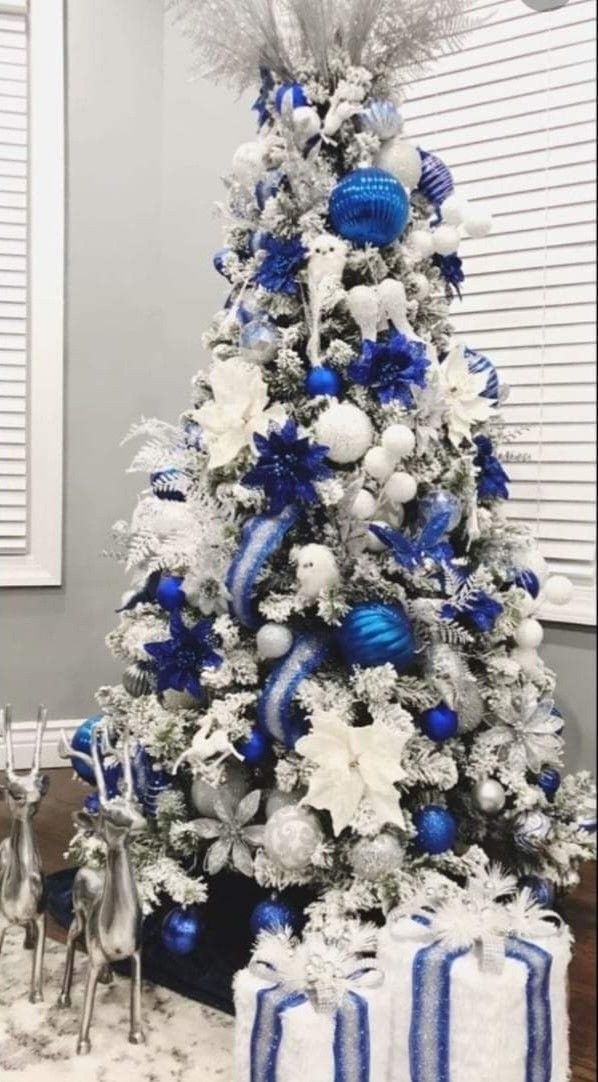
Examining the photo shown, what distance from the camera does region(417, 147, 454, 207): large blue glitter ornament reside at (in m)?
1.39

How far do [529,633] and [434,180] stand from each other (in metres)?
0.64

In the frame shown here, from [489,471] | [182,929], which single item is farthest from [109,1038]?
[489,471]

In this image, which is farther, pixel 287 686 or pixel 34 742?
pixel 34 742

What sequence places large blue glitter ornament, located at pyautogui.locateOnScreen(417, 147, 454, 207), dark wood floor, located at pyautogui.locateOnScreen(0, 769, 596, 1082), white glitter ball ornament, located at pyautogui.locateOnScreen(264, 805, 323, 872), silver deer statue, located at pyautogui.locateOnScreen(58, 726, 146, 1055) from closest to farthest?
1. dark wood floor, located at pyautogui.locateOnScreen(0, 769, 596, 1082)
2. silver deer statue, located at pyautogui.locateOnScreen(58, 726, 146, 1055)
3. white glitter ball ornament, located at pyautogui.locateOnScreen(264, 805, 323, 872)
4. large blue glitter ornament, located at pyautogui.locateOnScreen(417, 147, 454, 207)

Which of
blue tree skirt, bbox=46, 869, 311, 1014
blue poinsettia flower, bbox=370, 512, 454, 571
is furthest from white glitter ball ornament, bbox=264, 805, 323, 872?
blue poinsettia flower, bbox=370, 512, 454, 571

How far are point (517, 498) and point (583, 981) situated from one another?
72 cm

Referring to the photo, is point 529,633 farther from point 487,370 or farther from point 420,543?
point 487,370

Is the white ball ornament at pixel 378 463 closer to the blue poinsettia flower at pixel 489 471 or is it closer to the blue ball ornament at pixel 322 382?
the blue ball ornament at pixel 322 382

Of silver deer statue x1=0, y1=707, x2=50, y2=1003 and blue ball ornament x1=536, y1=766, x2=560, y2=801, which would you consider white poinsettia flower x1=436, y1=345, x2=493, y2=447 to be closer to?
blue ball ornament x1=536, y1=766, x2=560, y2=801

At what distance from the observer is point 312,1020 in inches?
35.8

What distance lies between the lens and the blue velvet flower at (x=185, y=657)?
127cm

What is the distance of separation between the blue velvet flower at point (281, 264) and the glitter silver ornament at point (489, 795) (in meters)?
0.70

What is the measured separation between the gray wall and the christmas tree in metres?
0.09

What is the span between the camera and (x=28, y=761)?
1.33 m
